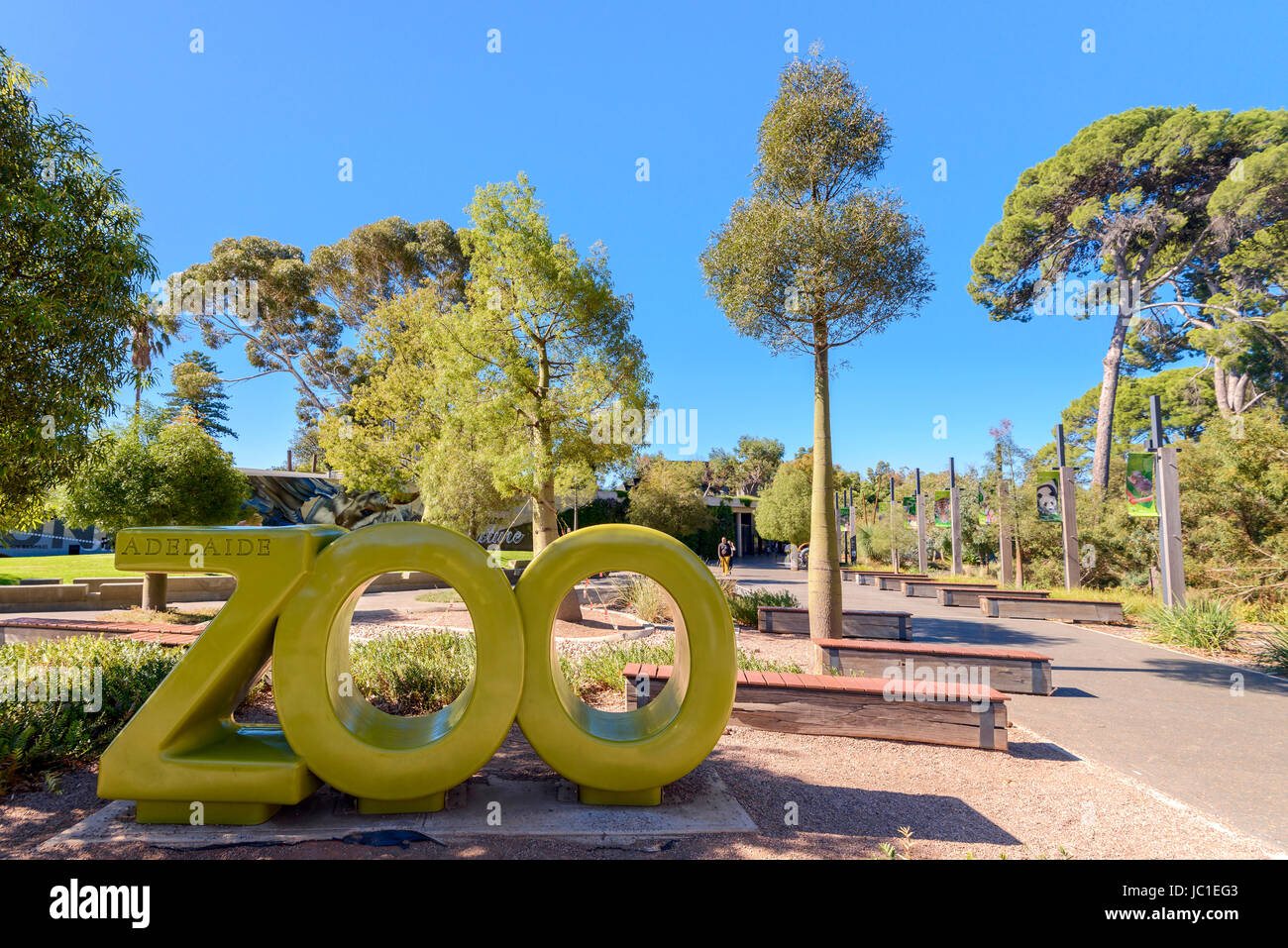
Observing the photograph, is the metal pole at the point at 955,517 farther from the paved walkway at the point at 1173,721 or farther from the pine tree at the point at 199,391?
the pine tree at the point at 199,391

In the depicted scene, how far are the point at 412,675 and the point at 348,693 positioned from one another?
241 cm

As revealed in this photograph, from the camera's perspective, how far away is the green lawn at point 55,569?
1622 centimetres

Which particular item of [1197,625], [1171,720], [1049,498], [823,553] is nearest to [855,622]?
[823,553]

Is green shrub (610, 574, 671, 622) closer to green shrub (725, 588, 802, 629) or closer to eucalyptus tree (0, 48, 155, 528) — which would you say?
green shrub (725, 588, 802, 629)

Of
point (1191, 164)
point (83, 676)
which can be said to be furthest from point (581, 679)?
point (1191, 164)

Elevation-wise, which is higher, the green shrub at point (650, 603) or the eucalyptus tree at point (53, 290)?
the eucalyptus tree at point (53, 290)

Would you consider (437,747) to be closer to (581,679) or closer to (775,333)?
(581,679)

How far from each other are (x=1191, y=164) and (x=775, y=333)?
23.6 meters

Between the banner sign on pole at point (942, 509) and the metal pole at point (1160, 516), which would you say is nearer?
the metal pole at point (1160, 516)

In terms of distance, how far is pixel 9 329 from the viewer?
15.6 feet

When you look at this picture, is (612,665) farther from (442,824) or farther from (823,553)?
(442,824)

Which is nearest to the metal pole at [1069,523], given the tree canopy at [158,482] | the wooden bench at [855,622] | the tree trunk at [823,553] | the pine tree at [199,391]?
the wooden bench at [855,622]

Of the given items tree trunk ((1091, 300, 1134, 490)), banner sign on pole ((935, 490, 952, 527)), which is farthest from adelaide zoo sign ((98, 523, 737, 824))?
tree trunk ((1091, 300, 1134, 490))

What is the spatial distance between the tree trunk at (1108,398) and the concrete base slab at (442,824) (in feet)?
68.5
